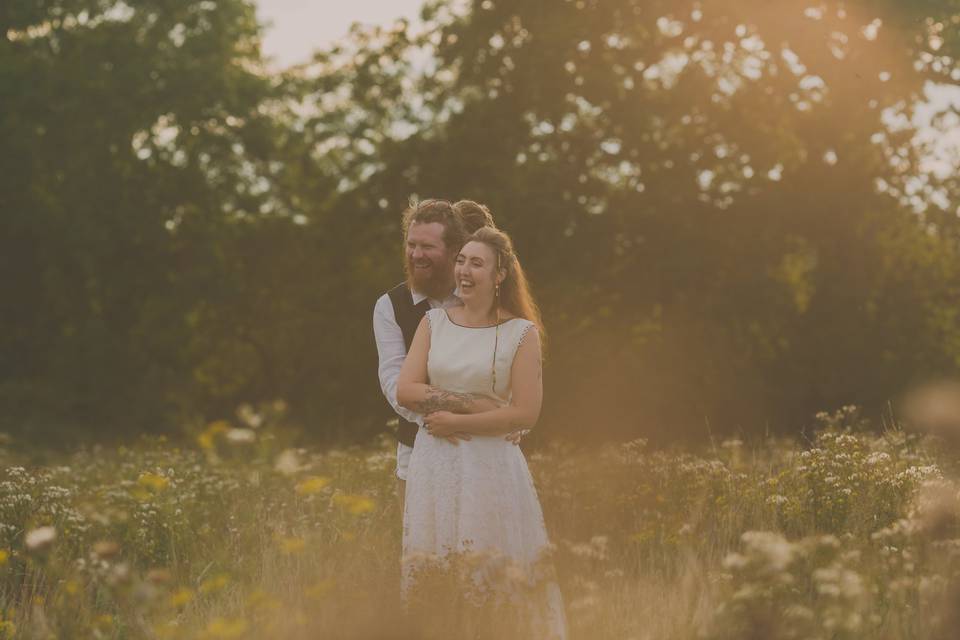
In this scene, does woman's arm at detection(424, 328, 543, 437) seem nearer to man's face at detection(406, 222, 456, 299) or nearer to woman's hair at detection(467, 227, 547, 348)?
woman's hair at detection(467, 227, 547, 348)

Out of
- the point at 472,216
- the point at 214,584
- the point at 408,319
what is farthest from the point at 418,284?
the point at 214,584

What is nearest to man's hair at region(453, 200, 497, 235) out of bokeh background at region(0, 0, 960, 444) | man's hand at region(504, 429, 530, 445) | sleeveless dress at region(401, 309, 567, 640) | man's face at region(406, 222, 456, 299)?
man's face at region(406, 222, 456, 299)

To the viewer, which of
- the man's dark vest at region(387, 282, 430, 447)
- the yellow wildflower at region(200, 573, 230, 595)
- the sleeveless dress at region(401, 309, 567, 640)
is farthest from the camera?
the man's dark vest at region(387, 282, 430, 447)

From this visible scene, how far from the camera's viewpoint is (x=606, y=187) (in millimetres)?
22047

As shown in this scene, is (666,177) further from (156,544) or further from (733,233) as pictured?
(156,544)

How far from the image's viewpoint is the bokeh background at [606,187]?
21.0 meters

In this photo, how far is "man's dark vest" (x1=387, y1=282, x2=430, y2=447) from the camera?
594 cm

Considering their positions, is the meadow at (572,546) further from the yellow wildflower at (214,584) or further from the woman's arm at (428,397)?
the woman's arm at (428,397)

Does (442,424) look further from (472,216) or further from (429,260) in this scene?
(472,216)

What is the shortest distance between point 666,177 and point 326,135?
8613 mm

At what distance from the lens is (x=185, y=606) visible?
5523 mm

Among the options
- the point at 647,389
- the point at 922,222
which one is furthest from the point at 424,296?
the point at 922,222

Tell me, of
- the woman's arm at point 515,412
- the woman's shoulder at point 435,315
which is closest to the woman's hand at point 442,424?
the woman's arm at point 515,412

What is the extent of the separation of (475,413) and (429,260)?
34.7 inches
